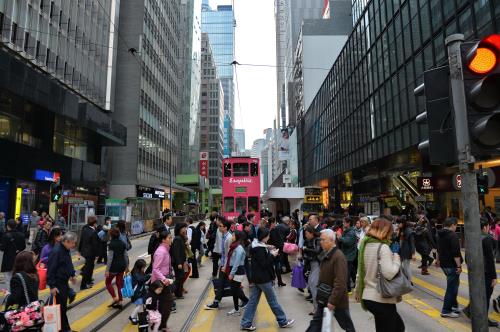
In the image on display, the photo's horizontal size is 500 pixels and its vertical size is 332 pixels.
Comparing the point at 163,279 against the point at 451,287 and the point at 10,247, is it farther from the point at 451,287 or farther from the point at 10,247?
the point at 451,287

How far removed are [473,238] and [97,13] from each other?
40012 mm

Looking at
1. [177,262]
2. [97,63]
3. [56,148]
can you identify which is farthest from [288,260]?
[97,63]

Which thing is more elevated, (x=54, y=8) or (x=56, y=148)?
(x=54, y=8)

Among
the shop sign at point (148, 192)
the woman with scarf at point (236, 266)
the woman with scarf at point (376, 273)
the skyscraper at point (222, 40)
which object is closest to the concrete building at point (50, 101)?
the shop sign at point (148, 192)

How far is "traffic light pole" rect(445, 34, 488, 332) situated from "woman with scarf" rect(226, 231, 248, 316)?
4312 mm

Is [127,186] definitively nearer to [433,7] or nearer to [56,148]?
[56,148]

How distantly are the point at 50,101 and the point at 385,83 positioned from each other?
21.4 metres

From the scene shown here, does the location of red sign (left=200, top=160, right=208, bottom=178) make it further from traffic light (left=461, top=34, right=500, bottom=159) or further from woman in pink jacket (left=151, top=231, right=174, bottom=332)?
traffic light (left=461, top=34, right=500, bottom=159)

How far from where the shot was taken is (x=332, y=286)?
4707 mm

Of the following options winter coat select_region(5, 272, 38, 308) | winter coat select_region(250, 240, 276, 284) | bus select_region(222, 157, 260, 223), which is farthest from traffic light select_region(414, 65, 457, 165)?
bus select_region(222, 157, 260, 223)

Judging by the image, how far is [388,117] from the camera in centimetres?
2386

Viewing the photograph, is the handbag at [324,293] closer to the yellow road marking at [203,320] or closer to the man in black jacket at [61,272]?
the yellow road marking at [203,320]

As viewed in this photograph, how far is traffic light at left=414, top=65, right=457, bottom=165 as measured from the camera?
386 centimetres

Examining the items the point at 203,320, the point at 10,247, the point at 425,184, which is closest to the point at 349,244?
the point at 203,320
